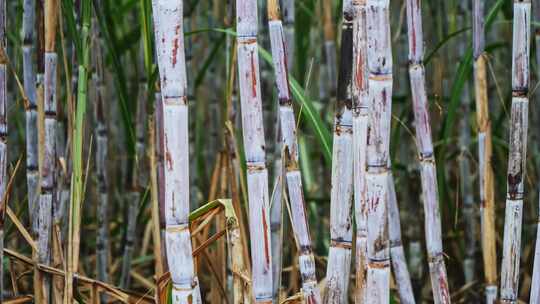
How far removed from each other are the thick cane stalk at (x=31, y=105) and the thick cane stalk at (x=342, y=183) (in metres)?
0.51

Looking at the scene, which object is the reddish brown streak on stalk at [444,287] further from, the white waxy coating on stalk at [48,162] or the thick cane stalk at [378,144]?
the white waxy coating on stalk at [48,162]

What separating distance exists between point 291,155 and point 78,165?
28 centimetres

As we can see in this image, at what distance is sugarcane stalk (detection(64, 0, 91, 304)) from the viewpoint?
1.06 metres

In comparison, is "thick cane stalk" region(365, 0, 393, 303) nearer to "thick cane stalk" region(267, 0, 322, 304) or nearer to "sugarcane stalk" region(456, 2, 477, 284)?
"thick cane stalk" region(267, 0, 322, 304)

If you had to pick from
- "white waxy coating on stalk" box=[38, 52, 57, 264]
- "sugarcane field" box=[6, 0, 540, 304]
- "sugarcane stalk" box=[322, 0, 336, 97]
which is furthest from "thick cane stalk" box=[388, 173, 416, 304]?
"white waxy coating on stalk" box=[38, 52, 57, 264]

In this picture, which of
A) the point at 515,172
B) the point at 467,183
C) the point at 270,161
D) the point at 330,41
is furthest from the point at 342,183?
the point at 270,161

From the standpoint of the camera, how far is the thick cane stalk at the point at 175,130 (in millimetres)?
814

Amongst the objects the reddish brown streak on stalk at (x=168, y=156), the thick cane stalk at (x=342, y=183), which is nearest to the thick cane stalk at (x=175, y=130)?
the reddish brown streak on stalk at (x=168, y=156)

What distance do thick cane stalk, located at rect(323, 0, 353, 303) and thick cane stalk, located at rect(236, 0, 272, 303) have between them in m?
0.08

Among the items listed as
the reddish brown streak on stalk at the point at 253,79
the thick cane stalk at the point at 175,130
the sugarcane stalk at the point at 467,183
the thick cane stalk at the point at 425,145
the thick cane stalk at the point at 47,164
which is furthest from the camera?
the sugarcane stalk at the point at 467,183

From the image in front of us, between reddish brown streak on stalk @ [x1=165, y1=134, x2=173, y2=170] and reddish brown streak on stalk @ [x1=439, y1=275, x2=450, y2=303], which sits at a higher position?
reddish brown streak on stalk @ [x1=165, y1=134, x2=173, y2=170]

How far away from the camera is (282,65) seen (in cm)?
97

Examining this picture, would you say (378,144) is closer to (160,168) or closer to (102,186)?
(160,168)

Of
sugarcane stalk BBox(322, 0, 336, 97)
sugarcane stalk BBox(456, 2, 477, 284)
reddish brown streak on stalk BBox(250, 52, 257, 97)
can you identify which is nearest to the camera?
reddish brown streak on stalk BBox(250, 52, 257, 97)
